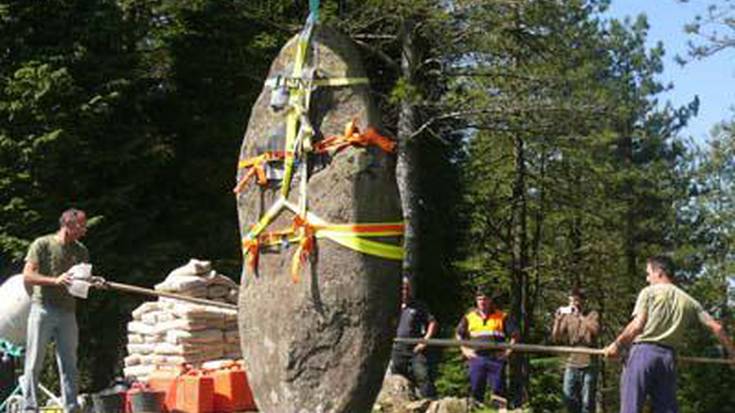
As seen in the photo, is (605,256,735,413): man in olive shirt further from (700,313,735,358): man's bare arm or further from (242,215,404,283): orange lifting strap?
(242,215,404,283): orange lifting strap

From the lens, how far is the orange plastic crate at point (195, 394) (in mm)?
13156

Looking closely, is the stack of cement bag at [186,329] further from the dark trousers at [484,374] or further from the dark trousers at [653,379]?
the dark trousers at [653,379]

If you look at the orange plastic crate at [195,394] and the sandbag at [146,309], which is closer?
the orange plastic crate at [195,394]

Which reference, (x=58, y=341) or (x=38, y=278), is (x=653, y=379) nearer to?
(x=58, y=341)

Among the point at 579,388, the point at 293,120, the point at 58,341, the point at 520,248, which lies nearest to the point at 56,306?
the point at 58,341

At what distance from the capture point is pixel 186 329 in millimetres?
14711

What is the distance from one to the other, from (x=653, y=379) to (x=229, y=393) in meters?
5.12

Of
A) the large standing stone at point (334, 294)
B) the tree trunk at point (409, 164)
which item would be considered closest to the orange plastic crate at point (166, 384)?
the large standing stone at point (334, 294)

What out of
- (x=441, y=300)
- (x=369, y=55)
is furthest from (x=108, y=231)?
(x=441, y=300)

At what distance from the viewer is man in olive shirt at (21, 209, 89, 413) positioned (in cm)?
1038

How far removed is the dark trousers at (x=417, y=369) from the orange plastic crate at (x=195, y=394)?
2713 mm

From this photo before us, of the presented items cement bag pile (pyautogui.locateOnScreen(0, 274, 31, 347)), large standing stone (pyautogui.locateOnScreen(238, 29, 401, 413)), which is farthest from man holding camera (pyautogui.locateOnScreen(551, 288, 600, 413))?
large standing stone (pyautogui.locateOnScreen(238, 29, 401, 413))

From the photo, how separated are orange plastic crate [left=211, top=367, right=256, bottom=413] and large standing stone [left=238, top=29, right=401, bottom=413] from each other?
5.66 meters

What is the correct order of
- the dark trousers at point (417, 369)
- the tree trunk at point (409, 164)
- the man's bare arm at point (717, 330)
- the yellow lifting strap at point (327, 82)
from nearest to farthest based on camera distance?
the yellow lifting strap at point (327, 82), the man's bare arm at point (717, 330), the dark trousers at point (417, 369), the tree trunk at point (409, 164)
